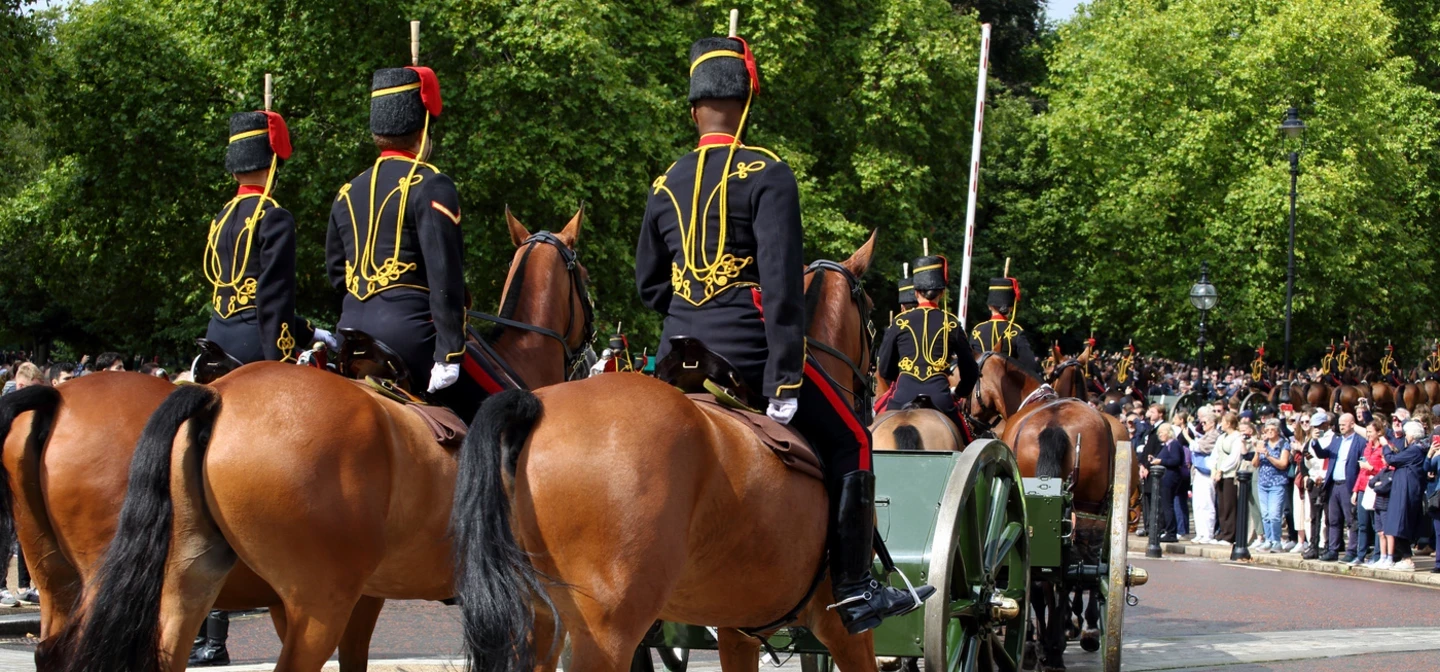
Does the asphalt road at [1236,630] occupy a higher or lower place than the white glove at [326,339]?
lower

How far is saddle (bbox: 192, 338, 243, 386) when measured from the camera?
7066 mm

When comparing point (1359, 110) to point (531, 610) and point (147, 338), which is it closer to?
point (147, 338)

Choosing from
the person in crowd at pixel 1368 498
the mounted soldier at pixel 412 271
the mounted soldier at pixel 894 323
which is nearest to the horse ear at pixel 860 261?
the mounted soldier at pixel 412 271

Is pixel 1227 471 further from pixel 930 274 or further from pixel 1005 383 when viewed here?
pixel 930 274

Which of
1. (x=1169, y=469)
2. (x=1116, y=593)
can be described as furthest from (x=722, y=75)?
(x=1169, y=469)

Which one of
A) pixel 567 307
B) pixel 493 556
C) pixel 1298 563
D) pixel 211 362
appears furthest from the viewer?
pixel 1298 563

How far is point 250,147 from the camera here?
756 centimetres

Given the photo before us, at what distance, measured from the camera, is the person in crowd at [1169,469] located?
23.0 m

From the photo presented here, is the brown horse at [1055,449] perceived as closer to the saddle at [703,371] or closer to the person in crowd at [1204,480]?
the saddle at [703,371]

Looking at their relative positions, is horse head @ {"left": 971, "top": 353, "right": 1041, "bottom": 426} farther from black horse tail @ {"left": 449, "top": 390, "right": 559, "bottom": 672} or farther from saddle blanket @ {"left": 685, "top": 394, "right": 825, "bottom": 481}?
black horse tail @ {"left": 449, "top": 390, "right": 559, "bottom": 672}

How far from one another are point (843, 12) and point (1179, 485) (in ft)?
53.5

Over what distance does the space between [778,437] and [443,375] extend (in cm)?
146

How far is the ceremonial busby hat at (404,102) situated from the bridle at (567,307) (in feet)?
2.99

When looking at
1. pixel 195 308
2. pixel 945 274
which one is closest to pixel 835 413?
pixel 945 274
